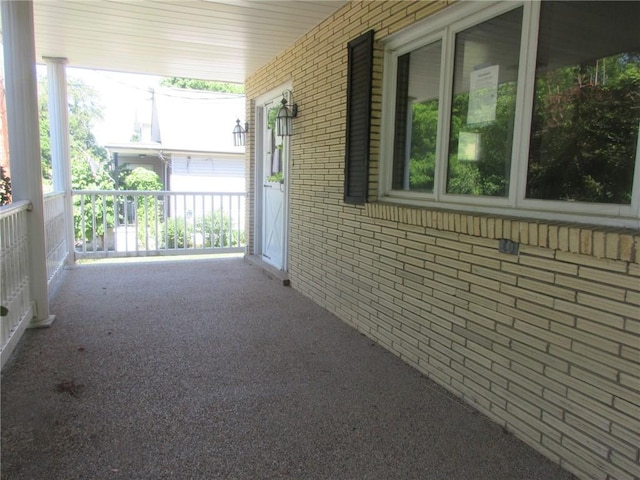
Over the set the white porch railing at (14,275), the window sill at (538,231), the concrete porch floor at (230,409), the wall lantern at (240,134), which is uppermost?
the wall lantern at (240,134)

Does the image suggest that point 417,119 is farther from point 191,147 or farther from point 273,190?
point 191,147

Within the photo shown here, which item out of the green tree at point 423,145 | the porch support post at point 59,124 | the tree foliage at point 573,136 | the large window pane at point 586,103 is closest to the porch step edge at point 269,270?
the green tree at point 423,145

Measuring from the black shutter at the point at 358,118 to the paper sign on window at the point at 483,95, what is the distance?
94 centimetres

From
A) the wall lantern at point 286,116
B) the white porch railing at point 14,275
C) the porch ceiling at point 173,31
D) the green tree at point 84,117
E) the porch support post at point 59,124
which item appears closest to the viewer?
the white porch railing at point 14,275

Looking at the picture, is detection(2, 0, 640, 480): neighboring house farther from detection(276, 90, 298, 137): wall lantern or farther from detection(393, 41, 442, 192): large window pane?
detection(276, 90, 298, 137): wall lantern

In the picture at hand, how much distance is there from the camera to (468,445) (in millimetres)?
2055

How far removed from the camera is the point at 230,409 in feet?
7.57

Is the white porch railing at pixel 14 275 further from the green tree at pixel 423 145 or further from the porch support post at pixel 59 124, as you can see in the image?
the porch support post at pixel 59 124

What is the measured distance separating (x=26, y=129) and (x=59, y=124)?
2.87 meters

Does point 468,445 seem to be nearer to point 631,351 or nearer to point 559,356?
point 559,356

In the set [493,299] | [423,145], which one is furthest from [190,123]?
[493,299]

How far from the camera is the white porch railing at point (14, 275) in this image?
2703 mm

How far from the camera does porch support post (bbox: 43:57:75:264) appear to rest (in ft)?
18.6

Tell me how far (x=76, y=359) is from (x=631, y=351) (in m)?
3.08
